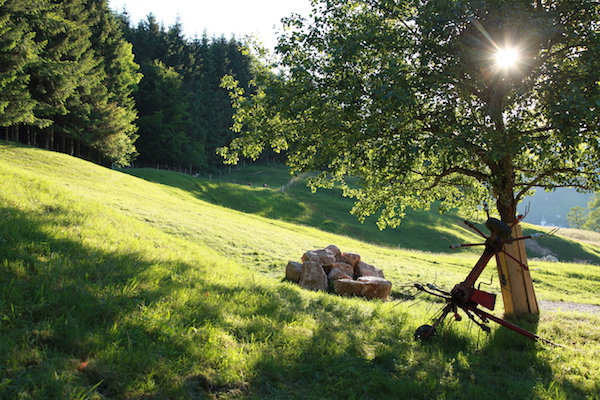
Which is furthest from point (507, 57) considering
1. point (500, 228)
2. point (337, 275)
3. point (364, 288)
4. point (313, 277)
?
point (313, 277)

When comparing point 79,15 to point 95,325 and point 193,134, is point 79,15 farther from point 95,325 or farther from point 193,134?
point 95,325

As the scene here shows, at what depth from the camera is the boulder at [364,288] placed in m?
12.3

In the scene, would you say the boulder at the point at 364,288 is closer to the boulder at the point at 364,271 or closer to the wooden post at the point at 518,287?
the boulder at the point at 364,271

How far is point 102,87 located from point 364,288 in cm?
4220

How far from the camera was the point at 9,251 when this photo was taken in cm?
567

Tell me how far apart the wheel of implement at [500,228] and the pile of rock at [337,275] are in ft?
22.5

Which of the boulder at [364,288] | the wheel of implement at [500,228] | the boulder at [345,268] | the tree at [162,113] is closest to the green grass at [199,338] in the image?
the wheel of implement at [500,228]

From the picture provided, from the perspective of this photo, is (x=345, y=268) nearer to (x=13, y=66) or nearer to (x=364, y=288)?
(x=364, y=288)

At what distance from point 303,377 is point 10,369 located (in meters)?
3.11

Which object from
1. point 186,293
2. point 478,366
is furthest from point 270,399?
point 478,366

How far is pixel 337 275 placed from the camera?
535 inches

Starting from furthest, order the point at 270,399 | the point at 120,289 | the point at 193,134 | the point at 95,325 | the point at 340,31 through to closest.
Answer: the point at 193,134, the point at 340,31, the point at 120,289, the point at 95,325, the point at 270,399

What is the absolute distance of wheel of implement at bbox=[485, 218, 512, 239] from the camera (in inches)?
223

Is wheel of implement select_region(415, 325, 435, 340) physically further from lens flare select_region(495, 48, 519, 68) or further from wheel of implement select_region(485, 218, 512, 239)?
lens flare select_region(495, 48, 519, 68)
